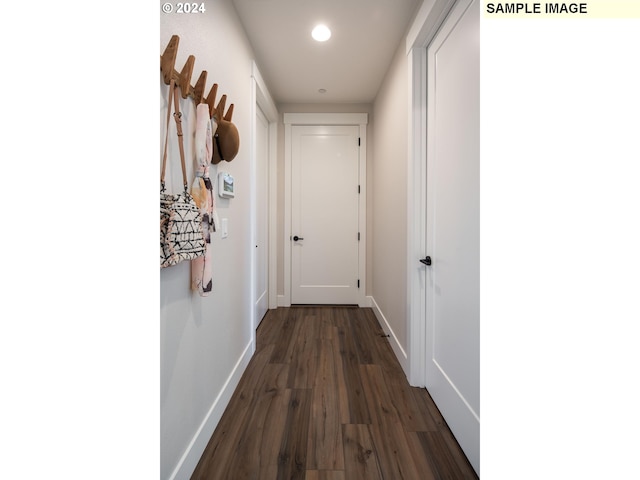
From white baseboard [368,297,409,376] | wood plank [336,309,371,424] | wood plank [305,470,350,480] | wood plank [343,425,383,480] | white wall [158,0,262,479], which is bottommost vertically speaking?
wood plank [305,470,350,480]

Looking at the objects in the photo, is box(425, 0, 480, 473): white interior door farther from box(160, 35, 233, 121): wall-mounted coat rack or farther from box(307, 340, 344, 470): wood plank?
box(160, 35, 233, 121): wall-mounted coat rack

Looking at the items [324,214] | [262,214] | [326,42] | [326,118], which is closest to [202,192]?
[326,42]

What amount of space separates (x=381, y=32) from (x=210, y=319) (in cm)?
221

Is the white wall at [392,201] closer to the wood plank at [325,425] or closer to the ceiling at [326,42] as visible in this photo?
the ceiling at [326,42]

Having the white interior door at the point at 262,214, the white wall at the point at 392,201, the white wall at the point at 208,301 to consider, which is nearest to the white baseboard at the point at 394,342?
the white wall at the point at 392,201

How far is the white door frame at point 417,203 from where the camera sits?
1782 millimetres

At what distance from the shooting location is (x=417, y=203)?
1802 millimetres

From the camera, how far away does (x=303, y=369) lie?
2016 mm

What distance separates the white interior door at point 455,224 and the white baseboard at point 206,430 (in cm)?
115

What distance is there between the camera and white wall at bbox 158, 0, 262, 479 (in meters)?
1.05

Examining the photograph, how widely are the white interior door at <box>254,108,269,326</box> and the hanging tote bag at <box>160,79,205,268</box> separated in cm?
181

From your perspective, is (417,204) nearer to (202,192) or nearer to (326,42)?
(202,192)

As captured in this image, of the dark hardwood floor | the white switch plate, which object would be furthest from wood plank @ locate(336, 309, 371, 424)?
the white switch plate
